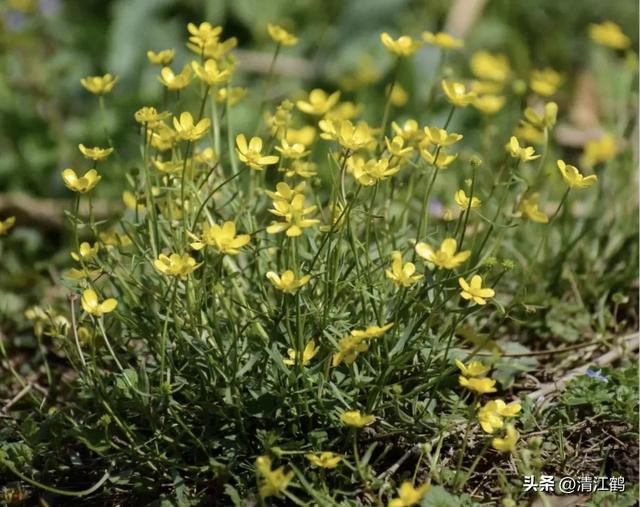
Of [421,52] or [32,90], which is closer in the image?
[32,90]

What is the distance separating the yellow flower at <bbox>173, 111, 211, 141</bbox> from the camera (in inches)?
75.6

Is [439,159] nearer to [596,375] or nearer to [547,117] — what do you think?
[547,117]

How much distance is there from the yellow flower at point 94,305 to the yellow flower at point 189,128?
1.23ft

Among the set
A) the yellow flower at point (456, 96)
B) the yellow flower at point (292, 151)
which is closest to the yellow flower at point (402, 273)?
the yellow flower at point (292, 151)

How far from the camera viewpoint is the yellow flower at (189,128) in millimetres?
1920

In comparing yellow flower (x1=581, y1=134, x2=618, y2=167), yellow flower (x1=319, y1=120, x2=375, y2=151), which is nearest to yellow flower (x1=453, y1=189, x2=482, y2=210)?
yellow flower (x1=319, y1=120, x2=375, y2=151)

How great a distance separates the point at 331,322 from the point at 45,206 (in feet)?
6.43

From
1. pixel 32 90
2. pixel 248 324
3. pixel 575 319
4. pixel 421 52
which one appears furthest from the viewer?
pixel 421 52

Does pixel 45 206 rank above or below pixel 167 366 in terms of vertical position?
below

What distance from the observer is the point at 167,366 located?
80.4 inches

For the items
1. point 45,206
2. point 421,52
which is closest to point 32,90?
point 45,206

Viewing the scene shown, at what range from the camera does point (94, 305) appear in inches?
72.1

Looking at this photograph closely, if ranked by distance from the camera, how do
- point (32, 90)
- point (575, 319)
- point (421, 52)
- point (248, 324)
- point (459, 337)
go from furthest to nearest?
point (421, 52) < point (32, 90) < point (575, 319) < point (459, 337) < point (248, 324)

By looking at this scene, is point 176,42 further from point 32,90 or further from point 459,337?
point 459,337
